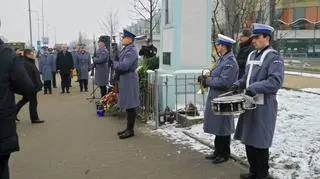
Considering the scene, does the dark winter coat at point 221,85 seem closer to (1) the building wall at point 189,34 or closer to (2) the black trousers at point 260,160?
(2) the black trousers at point 260,160

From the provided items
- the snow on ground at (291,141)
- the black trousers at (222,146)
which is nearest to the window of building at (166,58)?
the snow on ground at (291,141)

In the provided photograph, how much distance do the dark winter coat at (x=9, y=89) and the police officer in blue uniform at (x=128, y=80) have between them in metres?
4.26

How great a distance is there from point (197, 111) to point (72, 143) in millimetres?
2621

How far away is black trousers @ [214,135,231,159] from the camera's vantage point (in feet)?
22.7

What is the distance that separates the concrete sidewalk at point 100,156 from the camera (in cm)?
654

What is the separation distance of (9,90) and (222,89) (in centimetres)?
319

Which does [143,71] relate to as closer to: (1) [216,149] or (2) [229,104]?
(1) [216,149]

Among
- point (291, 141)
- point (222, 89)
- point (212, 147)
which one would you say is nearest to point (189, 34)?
point (212, 147)

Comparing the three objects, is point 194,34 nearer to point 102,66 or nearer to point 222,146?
point 102,66

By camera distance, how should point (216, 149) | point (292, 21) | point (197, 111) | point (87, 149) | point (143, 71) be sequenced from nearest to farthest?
point (216, 149) < point (87, 149) < point (197, 111) < point (143, 71) < point (292, 21)

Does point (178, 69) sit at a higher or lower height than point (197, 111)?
higher

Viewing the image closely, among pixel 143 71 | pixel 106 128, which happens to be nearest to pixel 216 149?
pixel 106 128

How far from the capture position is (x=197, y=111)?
9867 millimetres

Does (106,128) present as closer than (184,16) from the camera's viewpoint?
Yes
